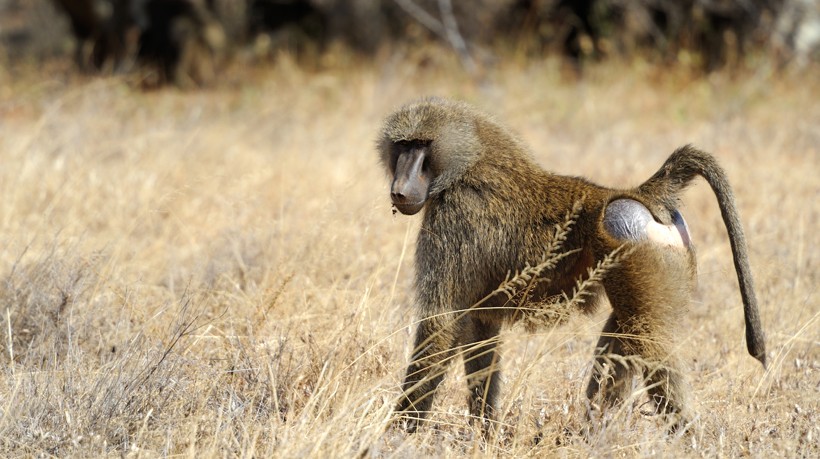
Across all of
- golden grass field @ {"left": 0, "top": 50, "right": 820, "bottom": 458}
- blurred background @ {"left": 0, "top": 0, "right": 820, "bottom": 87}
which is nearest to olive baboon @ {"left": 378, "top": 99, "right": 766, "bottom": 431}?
golden grass field @ {"left": 0, "top": 50, "right": 820, "bottom": 458}

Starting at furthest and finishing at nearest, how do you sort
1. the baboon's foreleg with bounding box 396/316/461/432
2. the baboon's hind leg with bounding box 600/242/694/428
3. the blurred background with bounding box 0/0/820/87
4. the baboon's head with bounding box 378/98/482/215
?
1. the blurred background with bounding box 0/0/820/87
2. the baboon's head with bounding box 378/98/482/215
3. the baboon's foreleg with bounding box 396/316/461/432
4. the baboon's hind leg with bounding box 600/242/694/428

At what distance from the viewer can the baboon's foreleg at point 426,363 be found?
114 inches

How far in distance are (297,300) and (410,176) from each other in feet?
3.16

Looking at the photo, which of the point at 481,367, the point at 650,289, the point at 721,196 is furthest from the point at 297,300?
the point at 721,196

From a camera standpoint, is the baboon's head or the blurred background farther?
the blurred background

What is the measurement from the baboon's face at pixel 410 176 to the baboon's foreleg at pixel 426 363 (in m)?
0.39

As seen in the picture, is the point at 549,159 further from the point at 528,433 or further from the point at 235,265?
the point at 528,433

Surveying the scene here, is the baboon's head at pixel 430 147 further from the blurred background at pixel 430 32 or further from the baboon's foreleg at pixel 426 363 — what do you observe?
the blurred background at pixel 430 32

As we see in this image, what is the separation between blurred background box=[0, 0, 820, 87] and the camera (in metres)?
9.20

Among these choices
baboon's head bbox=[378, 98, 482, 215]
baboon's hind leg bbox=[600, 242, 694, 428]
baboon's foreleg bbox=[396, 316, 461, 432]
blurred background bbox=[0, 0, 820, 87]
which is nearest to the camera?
baboon's hind leg bbox=[600, 242, 694, 428]

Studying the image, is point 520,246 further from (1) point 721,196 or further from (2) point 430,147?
(1) point 721,196

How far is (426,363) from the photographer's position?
2.94 meters

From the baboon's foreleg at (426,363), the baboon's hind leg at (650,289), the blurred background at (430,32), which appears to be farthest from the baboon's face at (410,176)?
the blurred background at (430,32)

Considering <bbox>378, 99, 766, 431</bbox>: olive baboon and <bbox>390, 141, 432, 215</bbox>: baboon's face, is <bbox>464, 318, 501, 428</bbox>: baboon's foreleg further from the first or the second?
<bbox>390, 141, 432, 215</bbox>: baboon's face
